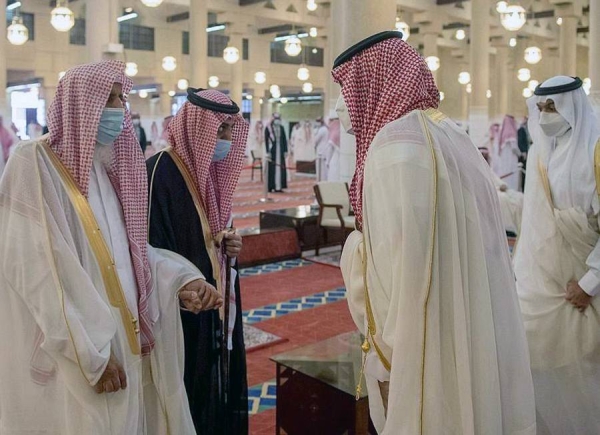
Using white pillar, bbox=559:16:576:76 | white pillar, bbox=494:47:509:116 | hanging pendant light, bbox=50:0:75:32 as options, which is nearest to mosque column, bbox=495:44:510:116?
Result: white pillar, bbox=494:47:509:116

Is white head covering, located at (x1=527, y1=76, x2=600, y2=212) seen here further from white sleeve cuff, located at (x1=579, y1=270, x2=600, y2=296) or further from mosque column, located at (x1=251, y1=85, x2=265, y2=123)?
mosque column, located at (x1=251, y1=85, x2=265, y2=123)

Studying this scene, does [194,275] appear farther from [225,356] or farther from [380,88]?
[380,88]

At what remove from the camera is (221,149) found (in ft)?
8.59

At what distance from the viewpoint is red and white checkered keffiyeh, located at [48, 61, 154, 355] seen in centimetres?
188

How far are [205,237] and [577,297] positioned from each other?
1498mm

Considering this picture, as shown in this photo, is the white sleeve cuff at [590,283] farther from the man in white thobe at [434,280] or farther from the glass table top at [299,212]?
the glass table top at [299,212]

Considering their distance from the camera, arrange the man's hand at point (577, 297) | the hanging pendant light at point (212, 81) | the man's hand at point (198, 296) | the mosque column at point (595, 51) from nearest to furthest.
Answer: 1. the man's hand at point (198, 296)
2. the man's hand at point (577, 297)
3. the mosque column at point (595, 51)
4. the hanging pendant light at point (212, 81)

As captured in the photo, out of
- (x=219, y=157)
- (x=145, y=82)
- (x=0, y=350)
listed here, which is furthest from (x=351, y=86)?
(x=145, y=82)

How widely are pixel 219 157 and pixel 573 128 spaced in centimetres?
148

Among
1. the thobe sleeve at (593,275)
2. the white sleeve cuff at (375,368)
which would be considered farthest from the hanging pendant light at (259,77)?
the white sleeve cuff at (375,368)

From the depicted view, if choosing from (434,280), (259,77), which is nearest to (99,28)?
(434,280)

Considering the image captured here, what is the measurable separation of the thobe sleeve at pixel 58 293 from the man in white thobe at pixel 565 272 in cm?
185

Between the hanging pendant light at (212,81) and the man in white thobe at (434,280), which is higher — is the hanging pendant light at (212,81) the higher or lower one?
the higher one

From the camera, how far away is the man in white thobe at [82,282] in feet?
5.72
